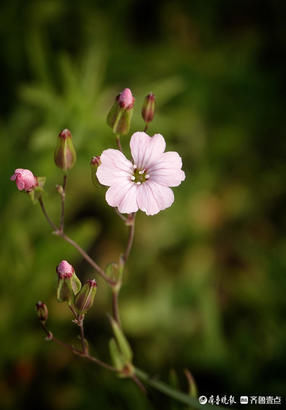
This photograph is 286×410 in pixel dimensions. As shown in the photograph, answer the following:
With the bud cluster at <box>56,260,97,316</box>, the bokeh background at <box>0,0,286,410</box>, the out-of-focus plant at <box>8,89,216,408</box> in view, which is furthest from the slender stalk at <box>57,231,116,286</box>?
the bokeh background at <box>0,0,286,410</box>

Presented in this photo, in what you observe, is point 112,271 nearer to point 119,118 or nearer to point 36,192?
point 36,192

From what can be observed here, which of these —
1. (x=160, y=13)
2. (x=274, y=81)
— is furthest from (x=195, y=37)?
(x=274, y=81)

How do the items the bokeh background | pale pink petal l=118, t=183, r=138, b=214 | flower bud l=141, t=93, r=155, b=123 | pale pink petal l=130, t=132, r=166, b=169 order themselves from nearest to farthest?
pale pink petal l=118, t=183, r=138, b=214, pale pink petal l=130, t=132, r=166, b=169, flower bud l=141, t=93, r=155, b=123, the bokeh background

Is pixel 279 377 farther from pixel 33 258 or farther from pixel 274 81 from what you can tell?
pixel 274 81

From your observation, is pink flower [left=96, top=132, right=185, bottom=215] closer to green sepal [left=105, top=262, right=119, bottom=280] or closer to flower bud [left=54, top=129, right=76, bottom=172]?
flower bud [left=54, top=129, right=76, bottom=172]

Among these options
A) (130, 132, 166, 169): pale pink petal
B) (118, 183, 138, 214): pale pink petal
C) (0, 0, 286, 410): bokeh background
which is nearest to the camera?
(118, 183, 138, 214): pale pink petal

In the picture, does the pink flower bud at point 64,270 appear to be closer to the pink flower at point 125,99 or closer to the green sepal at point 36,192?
the green sepal at point 36,192

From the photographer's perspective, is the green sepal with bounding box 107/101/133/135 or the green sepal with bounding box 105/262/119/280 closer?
the green sepal with bounding box 107/101/133/135
